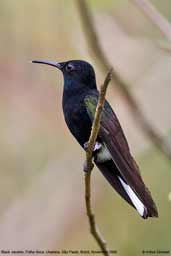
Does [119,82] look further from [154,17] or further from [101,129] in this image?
[101,129]

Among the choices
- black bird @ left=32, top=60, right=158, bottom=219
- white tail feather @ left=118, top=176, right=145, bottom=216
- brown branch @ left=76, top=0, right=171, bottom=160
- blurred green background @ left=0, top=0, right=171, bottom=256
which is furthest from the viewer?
blurred green background @ left=0, top=0, right=171, bottom=256

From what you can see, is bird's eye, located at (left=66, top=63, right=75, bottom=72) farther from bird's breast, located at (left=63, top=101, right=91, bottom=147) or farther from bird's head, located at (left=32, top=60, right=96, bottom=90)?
bird's breast, located at (left=63, top=101, right=91, bottom=147)

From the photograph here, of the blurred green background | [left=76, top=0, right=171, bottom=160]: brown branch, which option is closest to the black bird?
[left=76, top=0, right=171, bottom=160]: brown branch

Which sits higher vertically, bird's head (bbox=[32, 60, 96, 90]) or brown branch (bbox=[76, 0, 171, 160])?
bird's head (bbox=[32, 60, 96, 90])

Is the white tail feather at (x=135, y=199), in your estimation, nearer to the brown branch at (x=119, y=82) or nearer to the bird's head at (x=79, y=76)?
the bird's head at (x=79, y=76)

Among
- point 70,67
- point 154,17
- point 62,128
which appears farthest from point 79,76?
point 62,128

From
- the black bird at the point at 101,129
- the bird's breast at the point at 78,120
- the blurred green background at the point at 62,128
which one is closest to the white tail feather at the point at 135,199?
the black bird at the point at 101,129
